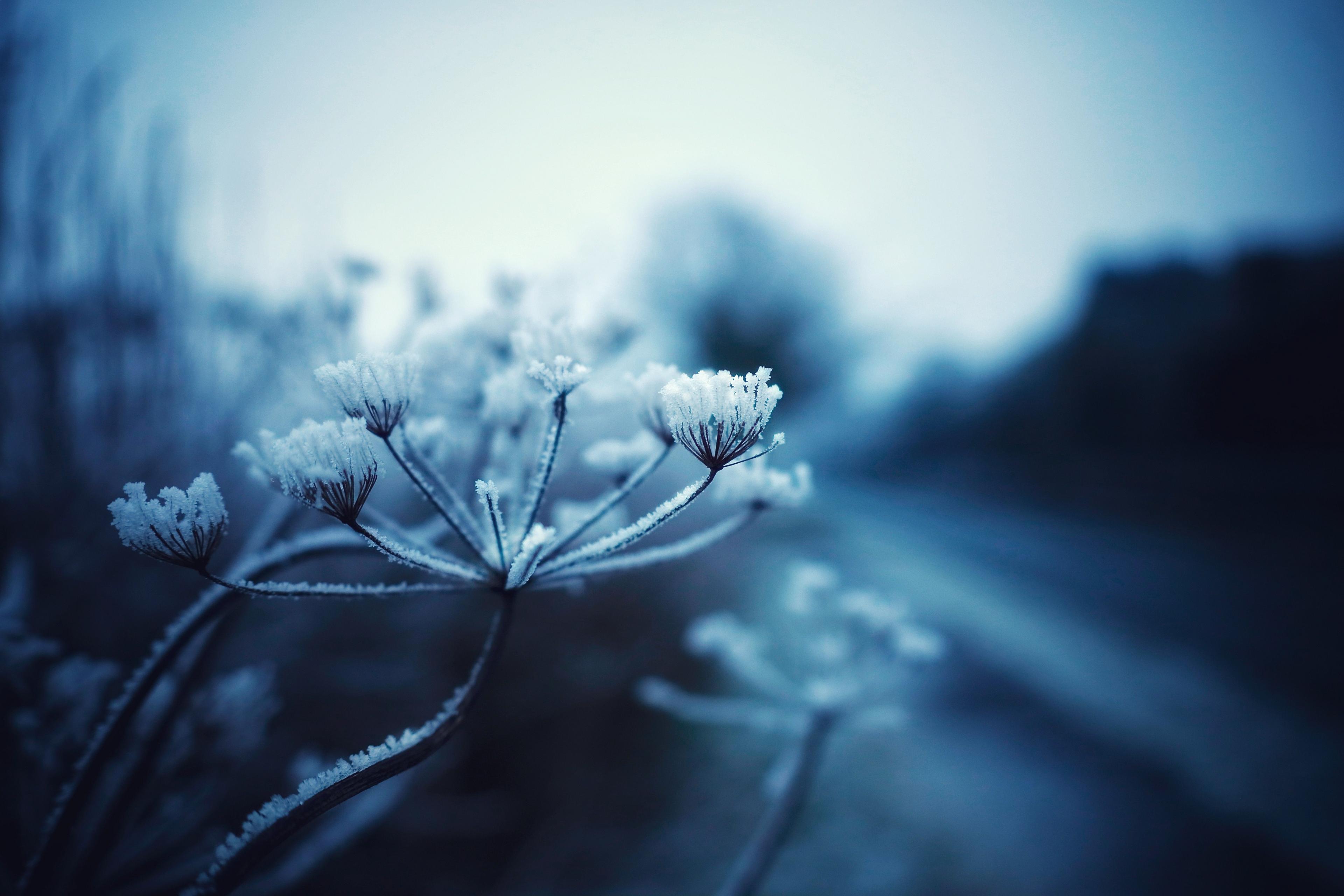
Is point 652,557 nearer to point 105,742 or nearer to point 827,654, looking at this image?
point 105,742

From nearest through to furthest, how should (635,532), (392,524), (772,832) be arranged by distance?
1. (635,532)
2. (392,524)
3. (772,832)

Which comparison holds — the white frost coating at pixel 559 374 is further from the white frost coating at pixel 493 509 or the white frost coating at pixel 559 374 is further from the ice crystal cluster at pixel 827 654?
the ice crystal cluster at pixel 827 654

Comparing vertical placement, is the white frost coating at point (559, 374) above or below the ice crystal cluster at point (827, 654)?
above

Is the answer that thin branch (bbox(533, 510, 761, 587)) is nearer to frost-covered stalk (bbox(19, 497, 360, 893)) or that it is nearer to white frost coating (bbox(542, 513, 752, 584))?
white frost coating (bbox(542, 513, 752, 584))

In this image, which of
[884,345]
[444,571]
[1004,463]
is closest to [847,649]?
[444,571]

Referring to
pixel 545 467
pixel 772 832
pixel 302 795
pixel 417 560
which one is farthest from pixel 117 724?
pixel 772 832

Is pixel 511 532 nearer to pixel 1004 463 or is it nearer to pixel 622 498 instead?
pixel 622 498

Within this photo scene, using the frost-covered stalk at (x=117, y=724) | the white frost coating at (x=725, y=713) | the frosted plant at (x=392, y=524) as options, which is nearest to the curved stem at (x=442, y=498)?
the frosted plant at (x=392, y=524)
